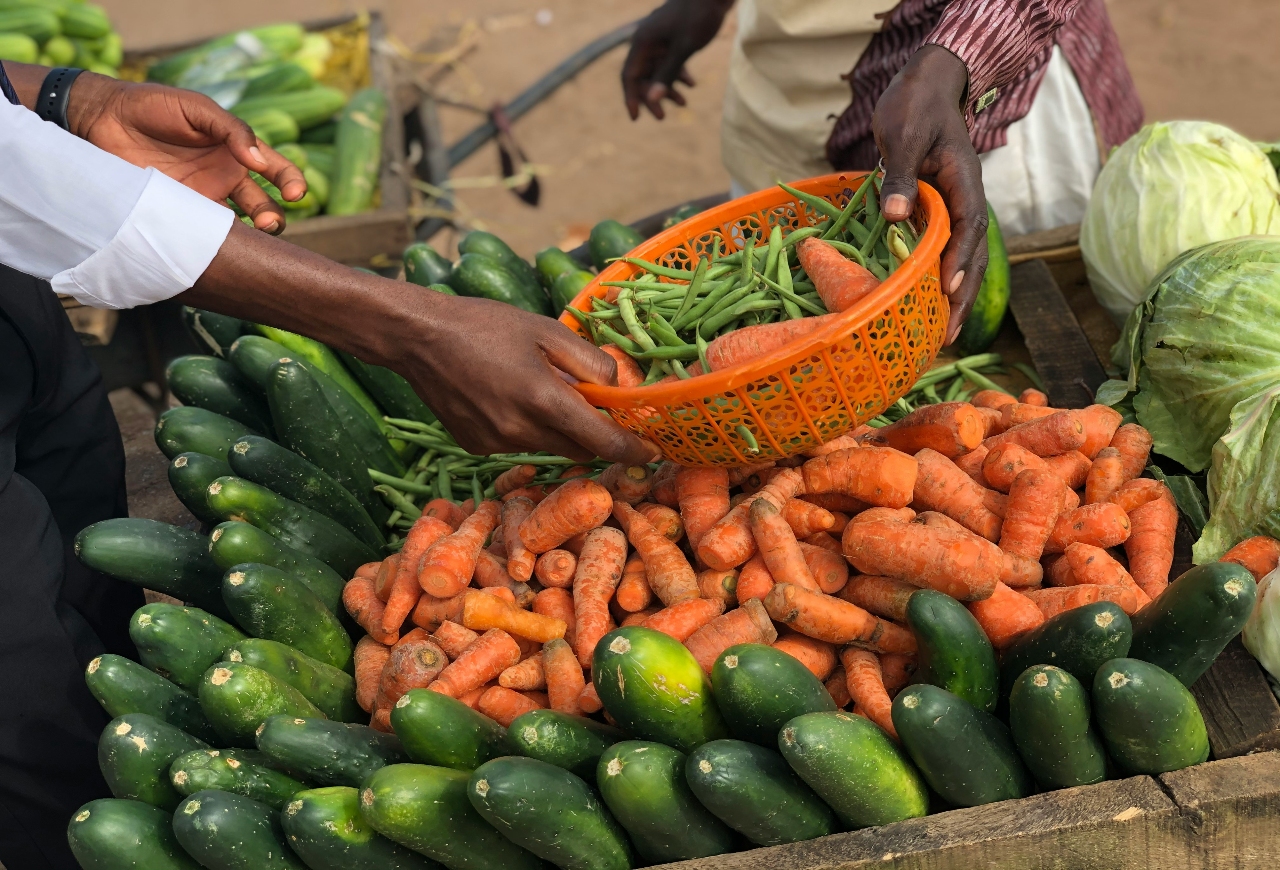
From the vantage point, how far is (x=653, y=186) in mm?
6883

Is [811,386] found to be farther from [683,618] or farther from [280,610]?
[280,610]

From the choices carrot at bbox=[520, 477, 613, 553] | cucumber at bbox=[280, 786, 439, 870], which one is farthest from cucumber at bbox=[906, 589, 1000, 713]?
cucumber at bbox=[280, 786, 439, 870]

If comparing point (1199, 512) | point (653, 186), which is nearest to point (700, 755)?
point (1199, 512)

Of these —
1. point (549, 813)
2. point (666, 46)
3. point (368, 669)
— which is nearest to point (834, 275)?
point (549, 813)

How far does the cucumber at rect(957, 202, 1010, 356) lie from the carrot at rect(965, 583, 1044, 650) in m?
0.99

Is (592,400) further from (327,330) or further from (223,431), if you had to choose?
(223,431)

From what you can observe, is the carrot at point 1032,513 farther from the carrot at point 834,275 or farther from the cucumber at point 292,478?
the cucumber at point 292,478

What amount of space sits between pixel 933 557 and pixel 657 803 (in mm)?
644

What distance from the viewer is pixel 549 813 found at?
1522mm

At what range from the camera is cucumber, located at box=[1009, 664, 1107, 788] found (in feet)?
4.96

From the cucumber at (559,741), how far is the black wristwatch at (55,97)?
1.77 meters

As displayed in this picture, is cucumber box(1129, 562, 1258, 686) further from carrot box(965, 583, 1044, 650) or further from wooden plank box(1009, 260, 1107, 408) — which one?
wooden plank box(1009, 260, 1107, 408)

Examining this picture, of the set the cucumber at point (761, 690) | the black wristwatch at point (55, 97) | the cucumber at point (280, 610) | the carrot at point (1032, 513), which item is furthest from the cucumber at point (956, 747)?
the black wristwatch at point (55, 97)

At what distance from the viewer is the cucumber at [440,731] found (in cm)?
164
